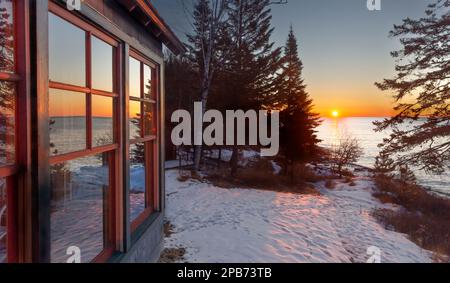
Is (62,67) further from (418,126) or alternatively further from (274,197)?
(418,126)

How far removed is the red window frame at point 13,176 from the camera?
5.29 feet

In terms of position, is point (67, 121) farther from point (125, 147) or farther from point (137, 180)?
point (137, 180)

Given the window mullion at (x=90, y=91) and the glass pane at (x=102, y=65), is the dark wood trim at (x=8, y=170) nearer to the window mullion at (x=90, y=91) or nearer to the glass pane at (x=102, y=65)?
the window mullion at (x=90, y=91)

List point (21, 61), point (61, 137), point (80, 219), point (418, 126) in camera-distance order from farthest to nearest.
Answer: point (418, 126), point (80, 219), point (61, 137), point (21, 61)

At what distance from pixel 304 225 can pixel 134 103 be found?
539 cm

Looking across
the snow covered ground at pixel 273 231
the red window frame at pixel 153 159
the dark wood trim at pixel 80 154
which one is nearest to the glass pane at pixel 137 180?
the red window frame at pixel 153 159

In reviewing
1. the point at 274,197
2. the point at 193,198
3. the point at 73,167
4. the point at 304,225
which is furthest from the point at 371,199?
the point at 73,167

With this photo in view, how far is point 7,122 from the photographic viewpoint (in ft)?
5.35

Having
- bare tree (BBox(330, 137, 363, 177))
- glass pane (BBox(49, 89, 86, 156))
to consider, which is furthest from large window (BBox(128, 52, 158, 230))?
bare tree (BBox(330, 137, 363, 177))

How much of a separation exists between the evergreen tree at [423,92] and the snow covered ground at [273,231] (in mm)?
4456

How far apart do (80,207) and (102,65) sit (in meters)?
1.62

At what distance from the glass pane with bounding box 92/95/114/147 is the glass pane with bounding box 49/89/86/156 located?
0.16m

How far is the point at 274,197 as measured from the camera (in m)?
10.1

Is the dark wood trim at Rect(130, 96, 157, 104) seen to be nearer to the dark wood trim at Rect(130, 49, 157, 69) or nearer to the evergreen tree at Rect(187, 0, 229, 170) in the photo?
the dark wood trim at Rect(130, 49, 157, 69)
